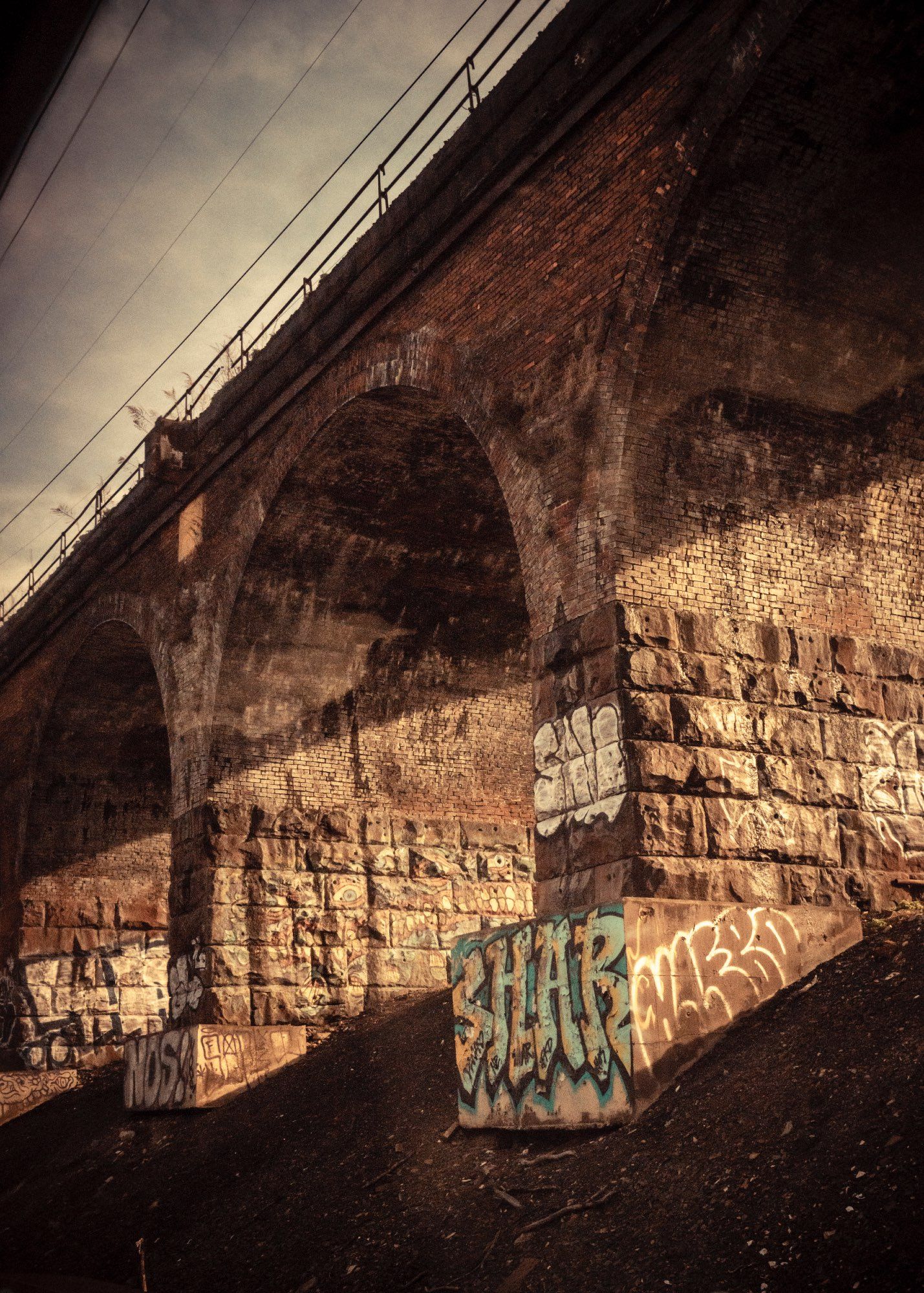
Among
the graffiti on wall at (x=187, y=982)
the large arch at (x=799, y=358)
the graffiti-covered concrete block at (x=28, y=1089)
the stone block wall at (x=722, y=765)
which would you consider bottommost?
the graffiti-covered concrete block at (x=28, y=1089)

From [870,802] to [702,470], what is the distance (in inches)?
90.4

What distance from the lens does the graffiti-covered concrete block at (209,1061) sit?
35.2 ft

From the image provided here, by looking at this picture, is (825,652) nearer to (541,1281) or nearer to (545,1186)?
(545,1186)

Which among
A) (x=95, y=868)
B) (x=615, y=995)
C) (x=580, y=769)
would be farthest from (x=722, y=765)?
(x=95, y=868)

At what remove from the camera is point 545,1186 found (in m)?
6.04

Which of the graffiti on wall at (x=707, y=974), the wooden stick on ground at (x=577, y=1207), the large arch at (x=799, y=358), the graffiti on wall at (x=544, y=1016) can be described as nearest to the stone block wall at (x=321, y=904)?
the graffiti on wall at (x=544, y=1016)

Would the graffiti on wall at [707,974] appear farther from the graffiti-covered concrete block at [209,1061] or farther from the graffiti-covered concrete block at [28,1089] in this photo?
the graffiti-covered concrete block at [28,1089]

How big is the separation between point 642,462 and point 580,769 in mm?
1865

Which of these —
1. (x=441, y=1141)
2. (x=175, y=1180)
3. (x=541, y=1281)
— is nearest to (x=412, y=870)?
(x=175, y=1180)

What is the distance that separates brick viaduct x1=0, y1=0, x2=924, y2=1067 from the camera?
7.03 meters

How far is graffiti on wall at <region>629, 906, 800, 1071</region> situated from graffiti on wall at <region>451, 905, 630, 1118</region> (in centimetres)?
12

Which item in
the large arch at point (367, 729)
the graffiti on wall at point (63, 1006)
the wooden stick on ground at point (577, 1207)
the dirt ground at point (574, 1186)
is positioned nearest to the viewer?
the dirt ground at point (574, 1186)

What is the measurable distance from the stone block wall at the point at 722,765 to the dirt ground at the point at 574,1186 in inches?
26.1

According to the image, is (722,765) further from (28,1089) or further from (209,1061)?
(28,1089)
